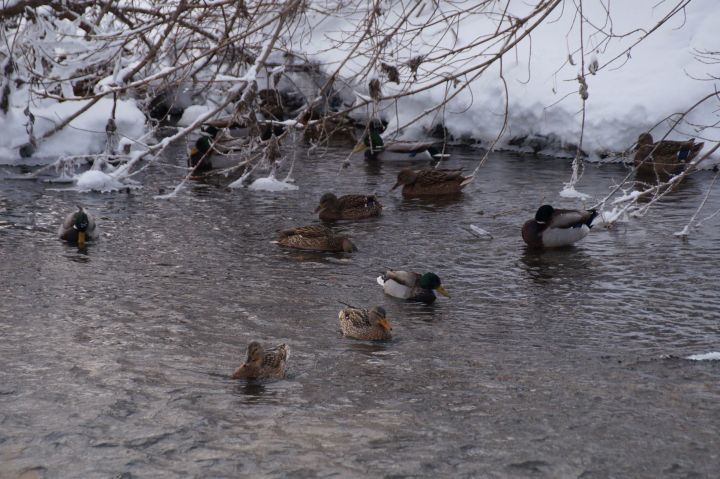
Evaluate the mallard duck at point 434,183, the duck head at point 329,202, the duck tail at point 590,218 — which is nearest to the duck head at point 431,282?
the duck tail at point 590,218

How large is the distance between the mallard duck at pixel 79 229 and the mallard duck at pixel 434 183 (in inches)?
194

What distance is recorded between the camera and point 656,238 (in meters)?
11.3

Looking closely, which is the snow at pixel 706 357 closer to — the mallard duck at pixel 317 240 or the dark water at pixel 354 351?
the dark water at pixel 354 351

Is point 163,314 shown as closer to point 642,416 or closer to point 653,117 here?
point 642,416

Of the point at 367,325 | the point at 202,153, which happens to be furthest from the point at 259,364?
the point at 202,153

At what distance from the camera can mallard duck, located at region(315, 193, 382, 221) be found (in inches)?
498

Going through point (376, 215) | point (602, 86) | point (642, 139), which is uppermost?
point (602, 86)

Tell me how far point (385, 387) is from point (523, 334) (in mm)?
1790

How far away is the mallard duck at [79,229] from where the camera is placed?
10836 mm

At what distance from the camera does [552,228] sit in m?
11.2

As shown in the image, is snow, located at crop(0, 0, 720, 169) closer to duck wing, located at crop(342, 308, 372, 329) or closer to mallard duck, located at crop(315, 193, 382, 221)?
mallard duck, located at crop(315, 193, 382, 221)

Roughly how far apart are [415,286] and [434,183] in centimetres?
545

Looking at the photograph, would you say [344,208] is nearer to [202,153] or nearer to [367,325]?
[202,153]

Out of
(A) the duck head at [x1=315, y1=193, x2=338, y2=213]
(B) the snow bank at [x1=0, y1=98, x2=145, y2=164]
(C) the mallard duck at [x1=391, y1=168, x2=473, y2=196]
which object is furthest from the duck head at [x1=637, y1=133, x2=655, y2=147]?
(B) the snow bank at [x1=0, y1=98, x2=145, y2=164]
